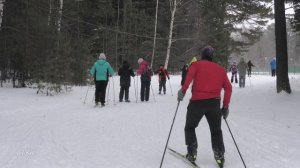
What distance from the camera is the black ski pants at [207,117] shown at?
7.21 metres

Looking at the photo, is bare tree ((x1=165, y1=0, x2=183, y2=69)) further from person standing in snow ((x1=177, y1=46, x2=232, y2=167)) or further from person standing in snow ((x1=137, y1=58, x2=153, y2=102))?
person standing in snow ((x1=177, y1=46, x2=232, y2=167))

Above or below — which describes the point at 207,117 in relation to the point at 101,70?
below

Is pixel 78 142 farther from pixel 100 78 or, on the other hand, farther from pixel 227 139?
pixel 100 78

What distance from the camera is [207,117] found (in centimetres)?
733

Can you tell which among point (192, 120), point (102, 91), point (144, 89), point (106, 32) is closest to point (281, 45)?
point (144, 89)

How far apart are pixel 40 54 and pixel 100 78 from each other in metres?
6.53

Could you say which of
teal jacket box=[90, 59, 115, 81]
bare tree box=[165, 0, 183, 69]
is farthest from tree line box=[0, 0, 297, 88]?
teal jacket box=[90, 59, 115, 81]

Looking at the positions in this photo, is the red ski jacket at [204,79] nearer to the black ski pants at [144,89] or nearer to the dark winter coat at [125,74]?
the dark winter coat at [125,74]

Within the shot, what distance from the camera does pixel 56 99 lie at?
19938mm

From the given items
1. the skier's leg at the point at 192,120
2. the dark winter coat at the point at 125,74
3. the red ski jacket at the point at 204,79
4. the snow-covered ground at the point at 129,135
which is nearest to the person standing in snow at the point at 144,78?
the dark winter coat at the point at 125,74

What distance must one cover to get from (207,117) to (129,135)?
11.3 ft

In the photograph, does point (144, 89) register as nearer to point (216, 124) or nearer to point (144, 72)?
point (144, 72)

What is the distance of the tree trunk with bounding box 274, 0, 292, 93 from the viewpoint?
16.7 metres

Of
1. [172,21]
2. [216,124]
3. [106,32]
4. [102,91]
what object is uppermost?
[172,21]
